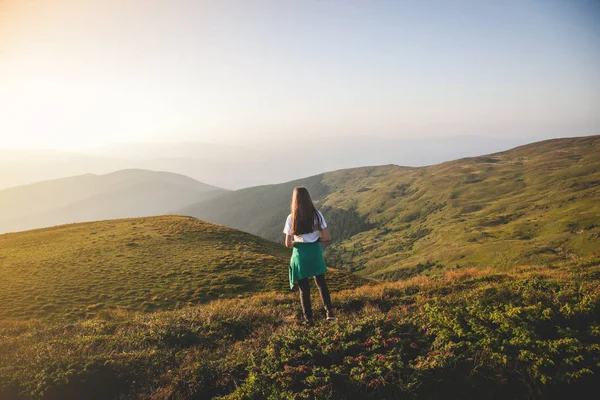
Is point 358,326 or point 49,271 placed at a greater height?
point 358,326

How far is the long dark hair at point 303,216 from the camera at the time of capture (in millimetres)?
8773

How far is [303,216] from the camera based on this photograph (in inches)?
347

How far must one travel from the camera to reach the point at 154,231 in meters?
49.3

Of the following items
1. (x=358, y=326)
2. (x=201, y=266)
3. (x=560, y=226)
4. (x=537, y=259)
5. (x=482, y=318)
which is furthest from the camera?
(x=560, y=226)

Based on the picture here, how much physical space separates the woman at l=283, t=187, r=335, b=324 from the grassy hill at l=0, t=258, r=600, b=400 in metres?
1.06

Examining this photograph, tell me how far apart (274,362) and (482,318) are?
4.77 meters

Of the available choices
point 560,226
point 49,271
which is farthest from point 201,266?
point 560,226

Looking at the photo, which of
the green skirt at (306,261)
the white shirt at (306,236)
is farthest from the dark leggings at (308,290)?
the white shirt at (306,236)

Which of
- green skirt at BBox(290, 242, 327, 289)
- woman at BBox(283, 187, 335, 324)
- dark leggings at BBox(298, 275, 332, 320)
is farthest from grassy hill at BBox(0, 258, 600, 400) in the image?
green skirt at BBox(290, 242, 327, 289)

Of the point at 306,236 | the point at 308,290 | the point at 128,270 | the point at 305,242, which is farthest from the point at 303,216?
the point at 128,270

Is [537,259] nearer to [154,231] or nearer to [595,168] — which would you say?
[154,231]

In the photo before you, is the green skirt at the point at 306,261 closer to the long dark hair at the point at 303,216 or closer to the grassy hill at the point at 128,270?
the long dark hair at the point at 303,216

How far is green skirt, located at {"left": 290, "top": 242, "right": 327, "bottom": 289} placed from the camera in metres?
8.82

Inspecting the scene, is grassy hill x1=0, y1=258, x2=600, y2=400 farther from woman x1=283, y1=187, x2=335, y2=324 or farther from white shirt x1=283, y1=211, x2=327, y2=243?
white shirt x1=283, y1=211, x2=327, y2=243
